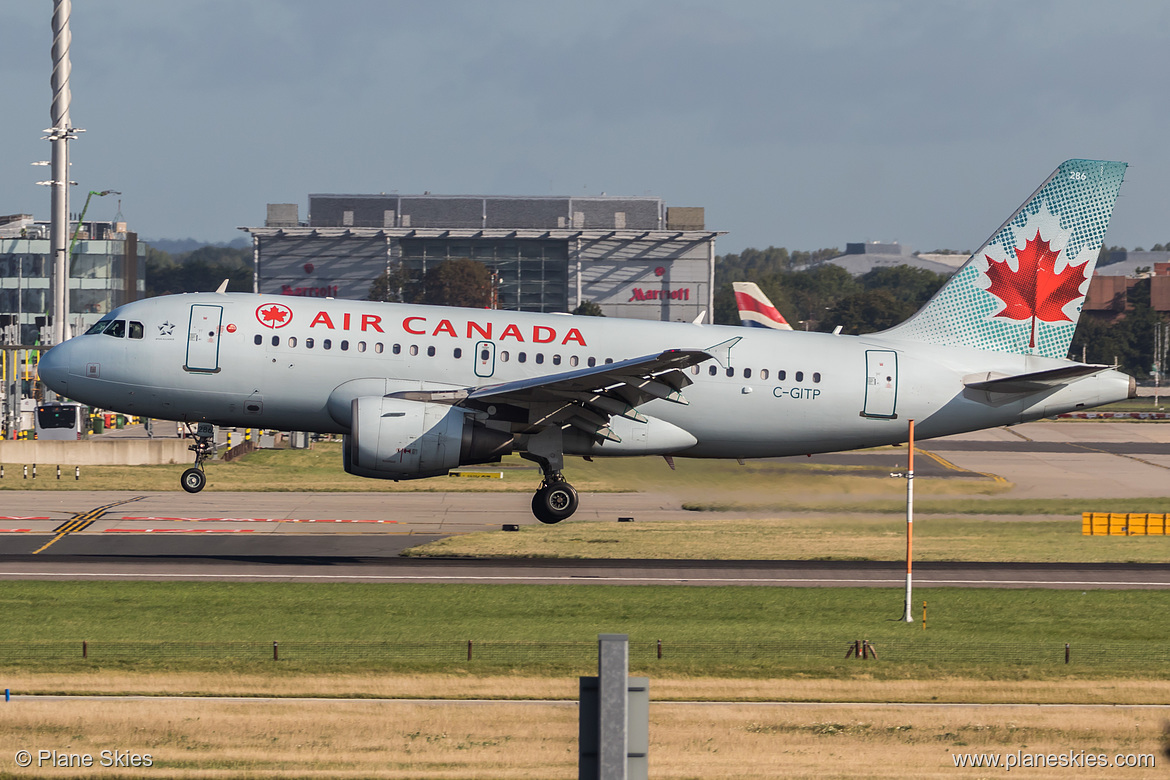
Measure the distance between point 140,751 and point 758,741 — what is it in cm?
856

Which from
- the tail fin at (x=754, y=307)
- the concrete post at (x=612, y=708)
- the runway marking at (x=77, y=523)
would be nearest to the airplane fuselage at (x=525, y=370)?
the runway marking at (x=77, y=523)

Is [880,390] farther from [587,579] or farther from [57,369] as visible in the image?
[57,369]

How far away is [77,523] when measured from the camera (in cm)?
4094

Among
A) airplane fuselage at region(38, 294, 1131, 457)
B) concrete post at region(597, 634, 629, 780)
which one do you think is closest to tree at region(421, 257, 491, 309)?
airplane fuselage at region(38, 294, 1131, 457)

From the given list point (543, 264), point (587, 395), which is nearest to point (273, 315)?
point (587, 395)

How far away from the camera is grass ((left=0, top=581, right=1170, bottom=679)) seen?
2181 centimetres

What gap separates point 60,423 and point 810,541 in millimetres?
50051

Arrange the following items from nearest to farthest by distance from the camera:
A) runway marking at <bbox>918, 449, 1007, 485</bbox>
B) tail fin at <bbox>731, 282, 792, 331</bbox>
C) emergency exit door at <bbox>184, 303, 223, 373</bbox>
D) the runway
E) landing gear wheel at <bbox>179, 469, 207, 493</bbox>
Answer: the runway
emergency exit door at <bbox>184, 303, 223, 373</bbox>
landing gear wheel at <bbox>179, 469, 207, 493</bbox>
tail fin at <bbox>731, 282, 792, 331</bbox>
runway marking at <bbox>918, 449, 1007, 485</bbox>

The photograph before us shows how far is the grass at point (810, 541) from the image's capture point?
119ft

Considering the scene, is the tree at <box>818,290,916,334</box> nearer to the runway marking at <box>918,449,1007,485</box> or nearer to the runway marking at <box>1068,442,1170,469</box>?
the runway marking at <box>1068,442,1170,469</box>

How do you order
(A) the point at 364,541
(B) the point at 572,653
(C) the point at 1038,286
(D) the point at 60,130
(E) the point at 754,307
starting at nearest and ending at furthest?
(B) the point at 572,653, (C) the point at 1038,286, (A) the point at 364,541, (E) the point at 754,307, (D) the point at 60,130

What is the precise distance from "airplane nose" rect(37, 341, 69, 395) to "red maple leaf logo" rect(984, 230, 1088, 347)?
26.8m

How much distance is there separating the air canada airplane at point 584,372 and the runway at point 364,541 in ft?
8.99

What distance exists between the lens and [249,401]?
113 ft
